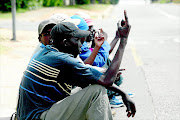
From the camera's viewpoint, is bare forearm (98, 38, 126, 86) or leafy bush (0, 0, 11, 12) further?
leafy bush (0, 0, 11, 12)

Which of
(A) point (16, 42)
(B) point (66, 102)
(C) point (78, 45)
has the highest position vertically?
(C) point (78, 45)

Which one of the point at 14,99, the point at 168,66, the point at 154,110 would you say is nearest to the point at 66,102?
the point at 154,110

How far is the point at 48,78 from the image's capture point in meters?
3.26

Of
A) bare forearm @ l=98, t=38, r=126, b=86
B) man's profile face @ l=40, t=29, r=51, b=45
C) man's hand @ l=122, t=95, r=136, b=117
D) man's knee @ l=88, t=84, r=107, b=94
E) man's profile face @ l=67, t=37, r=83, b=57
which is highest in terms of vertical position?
man's profile face @ l=67, t=37, r=83, b=57

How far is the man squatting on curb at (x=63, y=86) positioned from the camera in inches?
128

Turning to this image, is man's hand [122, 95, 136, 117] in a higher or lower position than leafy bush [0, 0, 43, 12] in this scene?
higher

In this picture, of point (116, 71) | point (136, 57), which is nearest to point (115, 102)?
point (116, 71)

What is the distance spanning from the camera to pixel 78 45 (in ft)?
11.1

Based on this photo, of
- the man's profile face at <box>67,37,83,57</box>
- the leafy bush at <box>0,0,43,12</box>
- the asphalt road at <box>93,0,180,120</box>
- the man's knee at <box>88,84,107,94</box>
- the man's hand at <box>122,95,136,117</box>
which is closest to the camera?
the man's knee at <box>88,84,107,94</box>

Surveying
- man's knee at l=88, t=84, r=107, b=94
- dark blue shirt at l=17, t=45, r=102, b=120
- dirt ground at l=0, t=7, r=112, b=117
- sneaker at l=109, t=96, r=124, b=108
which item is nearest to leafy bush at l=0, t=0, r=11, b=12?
dirt ground at l=0, t=7, r=112, b=117

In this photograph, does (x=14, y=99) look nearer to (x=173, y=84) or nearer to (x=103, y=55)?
(x=103, y=55)

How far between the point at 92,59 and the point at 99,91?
1.19 metres

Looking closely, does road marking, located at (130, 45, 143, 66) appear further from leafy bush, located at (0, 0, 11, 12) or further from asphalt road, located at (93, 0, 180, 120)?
leafy bush, located at (0, 0, 11, 12)

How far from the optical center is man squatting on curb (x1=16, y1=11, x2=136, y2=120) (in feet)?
10.6
